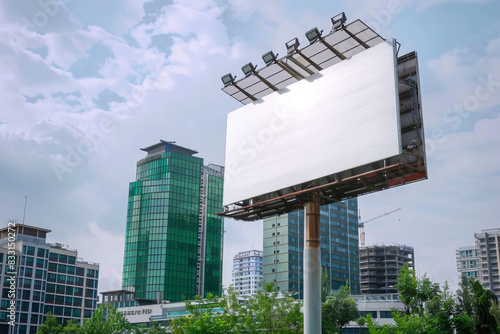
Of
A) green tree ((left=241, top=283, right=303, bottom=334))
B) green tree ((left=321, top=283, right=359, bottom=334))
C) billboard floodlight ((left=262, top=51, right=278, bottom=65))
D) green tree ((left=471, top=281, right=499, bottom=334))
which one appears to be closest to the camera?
billboard floodlight ((left=262, top=51, right=278, bottom=65))

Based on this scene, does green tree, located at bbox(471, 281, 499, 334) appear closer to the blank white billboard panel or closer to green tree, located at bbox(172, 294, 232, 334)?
green tree, located at bbox(172, 294, 232, 334)

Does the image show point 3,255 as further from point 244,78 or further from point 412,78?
point 412,78

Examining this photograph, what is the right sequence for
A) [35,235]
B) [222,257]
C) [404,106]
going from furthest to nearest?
1. [222,257]
2. [35,235]
3. [404,106]

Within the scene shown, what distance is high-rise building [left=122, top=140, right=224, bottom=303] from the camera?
158500 millimetres

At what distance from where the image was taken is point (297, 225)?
161m

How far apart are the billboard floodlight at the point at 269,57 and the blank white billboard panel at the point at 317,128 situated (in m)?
1.92

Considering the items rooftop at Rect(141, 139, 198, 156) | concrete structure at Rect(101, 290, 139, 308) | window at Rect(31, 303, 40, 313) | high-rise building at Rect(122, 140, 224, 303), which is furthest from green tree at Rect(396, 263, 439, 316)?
rooftop at Rect(141, 139, 198, 156)

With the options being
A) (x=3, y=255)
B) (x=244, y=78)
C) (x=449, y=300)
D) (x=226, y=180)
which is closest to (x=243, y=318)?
(x=226, y=180)

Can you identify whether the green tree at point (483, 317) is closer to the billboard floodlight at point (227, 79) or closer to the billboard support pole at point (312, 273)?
the billboard support pole at point (312, 273)

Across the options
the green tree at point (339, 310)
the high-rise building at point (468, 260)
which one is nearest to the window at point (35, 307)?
the green tree at point (339, 310)

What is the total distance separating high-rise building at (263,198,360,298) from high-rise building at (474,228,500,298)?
145 ft

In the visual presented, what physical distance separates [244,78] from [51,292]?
369ft

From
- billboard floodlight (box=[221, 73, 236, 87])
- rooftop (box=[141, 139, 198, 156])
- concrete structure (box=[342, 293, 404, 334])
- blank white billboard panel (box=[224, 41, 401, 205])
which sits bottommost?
concrete structure (box=[342, 293, 404, 334])

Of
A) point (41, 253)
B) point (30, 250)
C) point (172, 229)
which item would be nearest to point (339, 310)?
point (30, 250)
